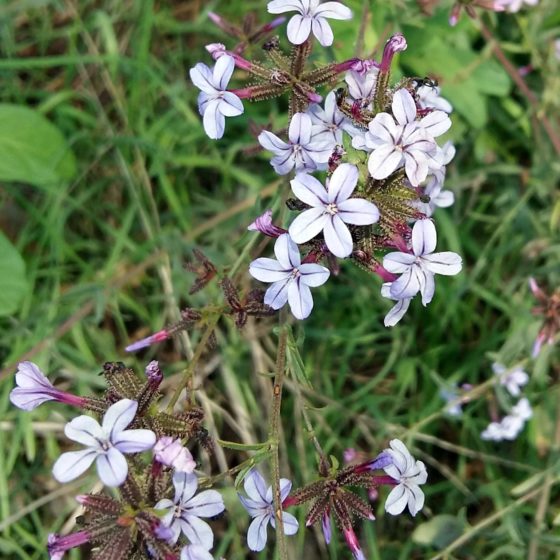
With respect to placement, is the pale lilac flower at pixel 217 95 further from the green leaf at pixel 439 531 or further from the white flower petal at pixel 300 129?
the green leaf at pixel 439 531

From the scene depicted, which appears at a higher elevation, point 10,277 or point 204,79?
point 204,79

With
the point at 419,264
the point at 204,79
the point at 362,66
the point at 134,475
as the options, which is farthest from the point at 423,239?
the point at 134,475

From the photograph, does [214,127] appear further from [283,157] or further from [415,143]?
[415,143]

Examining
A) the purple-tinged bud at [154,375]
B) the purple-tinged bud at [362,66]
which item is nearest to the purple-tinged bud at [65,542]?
the purple-tinged bud at [154,375]

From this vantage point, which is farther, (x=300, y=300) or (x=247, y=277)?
(x=247, y=277)

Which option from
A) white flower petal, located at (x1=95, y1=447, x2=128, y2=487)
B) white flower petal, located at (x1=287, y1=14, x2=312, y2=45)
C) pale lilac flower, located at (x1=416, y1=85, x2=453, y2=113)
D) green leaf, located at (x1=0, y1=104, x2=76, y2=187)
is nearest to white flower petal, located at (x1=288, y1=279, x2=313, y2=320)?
white flower petal, located at (x1=95, y1=447, x2=128, y2=487)

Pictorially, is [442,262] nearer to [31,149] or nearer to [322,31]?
[322,31]

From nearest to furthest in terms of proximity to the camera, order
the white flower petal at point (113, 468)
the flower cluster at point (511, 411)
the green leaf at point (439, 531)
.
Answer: the white flower petal at point (113, 468) → the green leaf at point (439, 531) → the flower cluster at point (511, 411)
